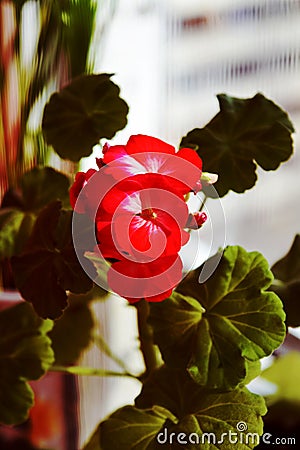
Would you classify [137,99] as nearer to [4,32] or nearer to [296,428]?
[4,32]

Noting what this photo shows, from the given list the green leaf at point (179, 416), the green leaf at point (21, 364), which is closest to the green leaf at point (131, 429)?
the green leaf at point (179, 416)

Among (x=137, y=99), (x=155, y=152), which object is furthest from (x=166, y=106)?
(x=155, y=152)

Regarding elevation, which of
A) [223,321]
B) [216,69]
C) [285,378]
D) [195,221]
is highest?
[216,69]

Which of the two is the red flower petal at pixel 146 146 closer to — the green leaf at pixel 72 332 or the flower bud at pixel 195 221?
the flower bud at pixel 195 221

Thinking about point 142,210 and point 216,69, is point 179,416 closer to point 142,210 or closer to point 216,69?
point 142,210
